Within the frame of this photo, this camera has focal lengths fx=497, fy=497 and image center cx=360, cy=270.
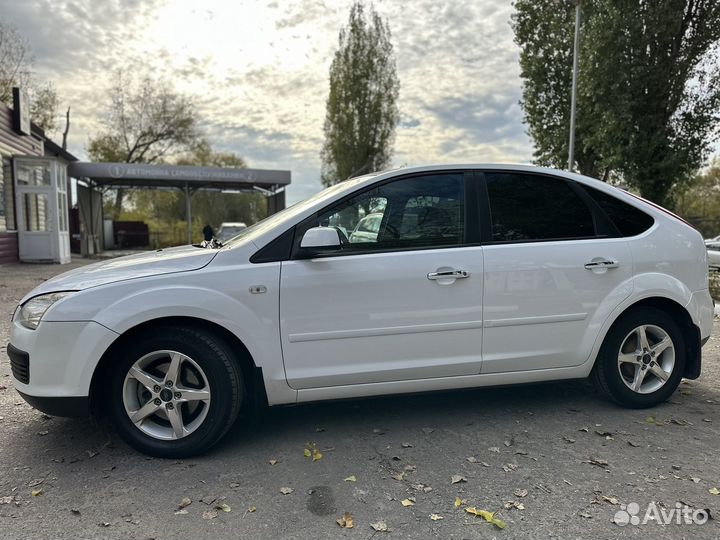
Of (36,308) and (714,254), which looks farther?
(714,254)

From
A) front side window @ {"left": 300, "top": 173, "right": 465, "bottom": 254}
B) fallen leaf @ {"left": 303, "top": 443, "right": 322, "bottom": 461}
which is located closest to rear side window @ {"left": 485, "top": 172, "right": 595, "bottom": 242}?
front side window @ {"left": 300, "top": 173, "right": 465, "bottom": 254}

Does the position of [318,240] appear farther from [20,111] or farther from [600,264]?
[20,111]

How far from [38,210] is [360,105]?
25.5 meters

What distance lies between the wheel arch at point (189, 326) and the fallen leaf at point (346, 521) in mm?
959

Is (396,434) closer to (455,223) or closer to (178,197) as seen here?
(455,223)

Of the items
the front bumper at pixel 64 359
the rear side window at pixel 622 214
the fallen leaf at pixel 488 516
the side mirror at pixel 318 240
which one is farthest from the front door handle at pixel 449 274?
the front bumper at pixel 64 359

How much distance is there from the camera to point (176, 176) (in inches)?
853

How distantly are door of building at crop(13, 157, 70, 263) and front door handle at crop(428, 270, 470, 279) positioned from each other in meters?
16.5

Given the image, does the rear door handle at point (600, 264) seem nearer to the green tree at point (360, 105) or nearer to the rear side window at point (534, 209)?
the rear side window at point (534, 209)

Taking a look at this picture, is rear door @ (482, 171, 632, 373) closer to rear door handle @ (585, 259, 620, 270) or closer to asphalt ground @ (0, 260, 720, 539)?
rear door handle @ (585, 259, 620, 270)

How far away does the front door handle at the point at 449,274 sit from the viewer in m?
3.16

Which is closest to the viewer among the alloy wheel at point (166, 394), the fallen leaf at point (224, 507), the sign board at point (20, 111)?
the fallen leaf at point (224, 507)

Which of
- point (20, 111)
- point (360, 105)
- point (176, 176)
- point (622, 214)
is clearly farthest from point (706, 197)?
point (20, 111)

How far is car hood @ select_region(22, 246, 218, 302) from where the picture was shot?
2.97m
